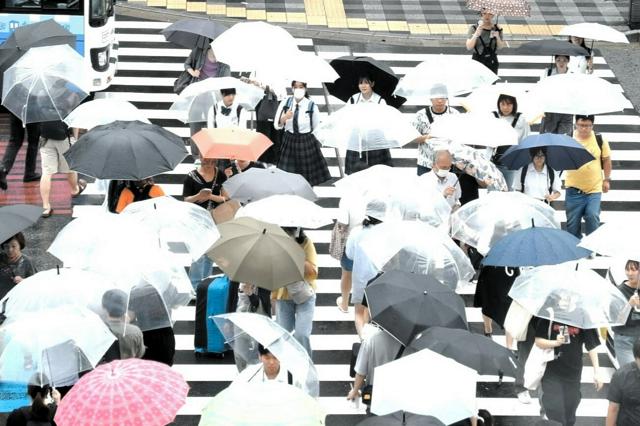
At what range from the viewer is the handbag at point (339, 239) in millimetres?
12469

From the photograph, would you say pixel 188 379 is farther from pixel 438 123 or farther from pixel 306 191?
pixel 438 123

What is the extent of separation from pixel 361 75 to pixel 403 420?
7.32 meters

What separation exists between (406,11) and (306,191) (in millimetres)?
11357

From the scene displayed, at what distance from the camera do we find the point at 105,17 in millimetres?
18531

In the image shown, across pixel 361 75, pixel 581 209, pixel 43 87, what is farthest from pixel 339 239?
pixel 43 87

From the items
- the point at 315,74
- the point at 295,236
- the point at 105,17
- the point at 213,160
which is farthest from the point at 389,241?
the point at 105,17

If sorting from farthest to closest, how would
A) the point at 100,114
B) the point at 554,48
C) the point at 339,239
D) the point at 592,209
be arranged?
the point at 554,48
the point at 592,209
the point at 100,114
the point at 339,239

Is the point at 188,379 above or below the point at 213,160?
below

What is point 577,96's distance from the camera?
13805 millimetres

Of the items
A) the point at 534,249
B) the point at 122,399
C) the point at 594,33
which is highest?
the point at 594,33

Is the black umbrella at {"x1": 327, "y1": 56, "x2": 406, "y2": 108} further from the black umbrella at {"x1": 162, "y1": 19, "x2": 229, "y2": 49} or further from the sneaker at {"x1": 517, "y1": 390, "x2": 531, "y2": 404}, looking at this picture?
the sneaker at {"x1": 517, "y1": 390, "x2": 531, "y2": 404}

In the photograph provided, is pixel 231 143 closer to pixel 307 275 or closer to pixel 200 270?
pixel 200 270

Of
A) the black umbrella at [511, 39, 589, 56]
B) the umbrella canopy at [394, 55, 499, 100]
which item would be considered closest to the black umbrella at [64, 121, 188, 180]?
the umbrella canopy at [394, 55, 499, 100]

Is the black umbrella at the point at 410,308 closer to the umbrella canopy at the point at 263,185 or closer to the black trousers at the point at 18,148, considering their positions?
the umbrella canopy at the point at 263,185
